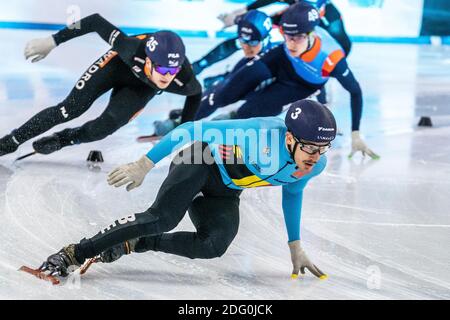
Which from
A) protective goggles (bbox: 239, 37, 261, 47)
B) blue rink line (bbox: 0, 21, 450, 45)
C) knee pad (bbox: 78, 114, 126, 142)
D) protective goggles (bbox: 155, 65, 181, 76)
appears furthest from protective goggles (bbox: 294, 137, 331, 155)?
blue rink line (bbox: 0, 21, 450, 45)

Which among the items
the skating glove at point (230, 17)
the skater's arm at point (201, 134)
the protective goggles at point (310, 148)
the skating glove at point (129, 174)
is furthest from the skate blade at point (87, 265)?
the skating glove at point (230, 17)

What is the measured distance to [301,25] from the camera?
20.5ft

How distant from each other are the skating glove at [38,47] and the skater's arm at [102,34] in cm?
6

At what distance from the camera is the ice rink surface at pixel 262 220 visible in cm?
365

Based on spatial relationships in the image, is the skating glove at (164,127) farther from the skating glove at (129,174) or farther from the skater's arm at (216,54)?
the skating glove at (129,174)

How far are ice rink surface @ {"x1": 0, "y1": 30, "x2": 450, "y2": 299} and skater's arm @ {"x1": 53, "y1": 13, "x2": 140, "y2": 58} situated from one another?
84 cm

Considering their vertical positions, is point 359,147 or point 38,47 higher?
point 38,47

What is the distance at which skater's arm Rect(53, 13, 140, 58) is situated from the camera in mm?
5402

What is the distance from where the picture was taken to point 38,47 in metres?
5.38

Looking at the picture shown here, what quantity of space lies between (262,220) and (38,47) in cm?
185

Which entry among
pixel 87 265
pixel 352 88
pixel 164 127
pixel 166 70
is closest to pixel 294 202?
pixel 87 265

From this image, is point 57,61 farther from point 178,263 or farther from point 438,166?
point 178,263

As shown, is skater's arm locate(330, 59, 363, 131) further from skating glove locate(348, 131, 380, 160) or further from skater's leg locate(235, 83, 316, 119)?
skater's leg locate(235, 83, 316, 119)

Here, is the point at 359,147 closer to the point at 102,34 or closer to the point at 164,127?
the point at 164,127
